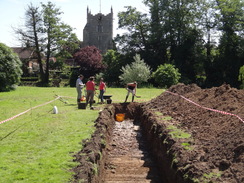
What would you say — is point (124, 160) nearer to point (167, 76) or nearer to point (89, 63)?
point (167, 76)

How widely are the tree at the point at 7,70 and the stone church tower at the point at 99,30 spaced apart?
50.4m

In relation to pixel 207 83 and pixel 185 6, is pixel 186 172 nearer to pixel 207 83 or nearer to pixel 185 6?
pixel 207 83

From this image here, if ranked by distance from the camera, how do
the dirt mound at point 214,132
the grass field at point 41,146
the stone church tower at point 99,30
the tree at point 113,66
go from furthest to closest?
1. the stone church tower at point 99,30
2. the tree at point 113,66
3. the grass field at point 41,146
4. the dirt mound at point 214,132

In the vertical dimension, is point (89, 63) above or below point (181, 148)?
above

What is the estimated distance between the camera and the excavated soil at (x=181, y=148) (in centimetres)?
547

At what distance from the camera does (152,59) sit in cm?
4147

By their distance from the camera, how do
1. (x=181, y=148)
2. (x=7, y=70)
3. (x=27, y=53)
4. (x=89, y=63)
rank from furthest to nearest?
1. (x=27, y=53)
2. (x=89, y=63)
3. (x=7, y=70)
4. (x=181, y=148)

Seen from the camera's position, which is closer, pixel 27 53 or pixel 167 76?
pixel 167 76

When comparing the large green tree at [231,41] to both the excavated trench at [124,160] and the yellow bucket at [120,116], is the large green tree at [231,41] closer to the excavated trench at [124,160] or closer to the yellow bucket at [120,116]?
the yellow bucket at [120,116]

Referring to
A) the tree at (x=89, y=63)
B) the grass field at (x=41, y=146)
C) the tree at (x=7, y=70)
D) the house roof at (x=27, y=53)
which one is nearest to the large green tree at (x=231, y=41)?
the tree at (x=89, y=63)

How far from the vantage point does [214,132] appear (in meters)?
7.67

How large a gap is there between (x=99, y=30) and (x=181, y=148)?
2864 inches

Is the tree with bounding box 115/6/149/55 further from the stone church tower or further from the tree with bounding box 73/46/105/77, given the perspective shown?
the stone church tower

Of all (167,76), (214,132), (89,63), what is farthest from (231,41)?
(214,132)
